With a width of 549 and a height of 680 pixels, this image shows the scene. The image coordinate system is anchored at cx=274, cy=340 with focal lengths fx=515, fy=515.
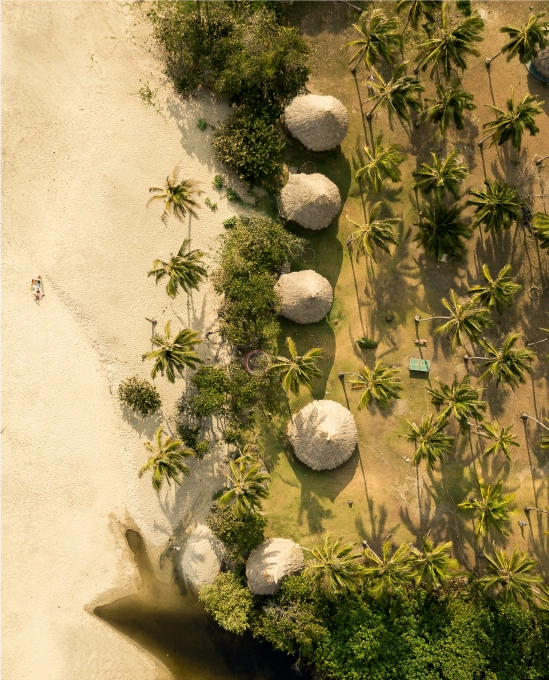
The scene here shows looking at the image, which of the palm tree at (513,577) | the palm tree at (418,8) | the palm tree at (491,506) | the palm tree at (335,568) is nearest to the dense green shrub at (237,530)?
the palm tree at (335,568)

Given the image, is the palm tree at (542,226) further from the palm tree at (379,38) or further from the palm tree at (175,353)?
the palm tree at (175,353)

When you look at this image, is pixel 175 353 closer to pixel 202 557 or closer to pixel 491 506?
pixel 202 557

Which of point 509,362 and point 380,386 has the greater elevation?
point 380,386

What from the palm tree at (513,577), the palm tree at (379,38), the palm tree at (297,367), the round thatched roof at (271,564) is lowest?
the palm tree at (513,577)

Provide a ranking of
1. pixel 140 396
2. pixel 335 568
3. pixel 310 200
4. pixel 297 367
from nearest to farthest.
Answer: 1. pixel 335 568
2. pixel 297 367
3. pixel 310 200
4. pixel 140 396

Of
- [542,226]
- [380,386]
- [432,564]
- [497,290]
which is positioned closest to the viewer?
[432,564]

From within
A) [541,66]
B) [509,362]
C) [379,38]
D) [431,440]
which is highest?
[379,38]

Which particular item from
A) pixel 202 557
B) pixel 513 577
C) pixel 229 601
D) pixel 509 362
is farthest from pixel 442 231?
pixel 229 601
